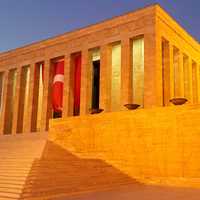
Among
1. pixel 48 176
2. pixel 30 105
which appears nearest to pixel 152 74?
pixel 30 105

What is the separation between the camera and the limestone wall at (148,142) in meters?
10.8

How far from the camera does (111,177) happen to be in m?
10.5

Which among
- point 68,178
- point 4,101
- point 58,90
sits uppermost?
point 58,90

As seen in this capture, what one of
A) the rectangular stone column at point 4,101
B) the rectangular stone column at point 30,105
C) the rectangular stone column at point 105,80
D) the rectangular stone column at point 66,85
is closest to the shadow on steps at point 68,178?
the rectangular stone column at point 105,80

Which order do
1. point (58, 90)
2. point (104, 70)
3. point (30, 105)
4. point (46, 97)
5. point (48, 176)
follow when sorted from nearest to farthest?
point (48, 176) < point (104, 70) < point (58, 90) < point (46, 97) < point (30, 105)

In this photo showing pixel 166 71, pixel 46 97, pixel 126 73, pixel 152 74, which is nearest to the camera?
pixel 152 74

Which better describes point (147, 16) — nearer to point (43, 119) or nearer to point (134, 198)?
point (43, 119)

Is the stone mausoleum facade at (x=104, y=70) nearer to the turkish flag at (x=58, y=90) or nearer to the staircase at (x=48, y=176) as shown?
the turkish flag at (x=58, y=90)

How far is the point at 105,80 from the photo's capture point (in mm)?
17859

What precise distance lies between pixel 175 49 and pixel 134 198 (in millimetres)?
12972

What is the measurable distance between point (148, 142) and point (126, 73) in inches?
243

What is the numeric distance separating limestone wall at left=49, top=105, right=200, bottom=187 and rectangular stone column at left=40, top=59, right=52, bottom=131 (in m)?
6.33

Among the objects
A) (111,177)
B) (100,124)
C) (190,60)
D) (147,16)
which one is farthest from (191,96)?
(111,177)

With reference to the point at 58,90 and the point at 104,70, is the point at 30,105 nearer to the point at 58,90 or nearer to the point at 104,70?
the point at 58,90
